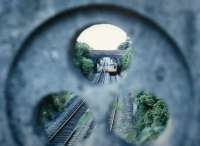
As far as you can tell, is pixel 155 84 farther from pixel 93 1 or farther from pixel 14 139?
pixel 14 139

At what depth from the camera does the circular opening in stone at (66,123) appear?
12.3 metres

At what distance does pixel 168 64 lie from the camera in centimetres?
512

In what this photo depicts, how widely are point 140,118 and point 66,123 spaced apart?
305 centimetres

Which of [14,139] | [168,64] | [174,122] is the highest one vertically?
[168,64]

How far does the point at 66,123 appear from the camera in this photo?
1525cm

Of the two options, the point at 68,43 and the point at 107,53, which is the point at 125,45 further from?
the point at 68,43

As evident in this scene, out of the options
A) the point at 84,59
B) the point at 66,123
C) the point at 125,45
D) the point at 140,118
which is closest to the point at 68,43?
the point at 140,118

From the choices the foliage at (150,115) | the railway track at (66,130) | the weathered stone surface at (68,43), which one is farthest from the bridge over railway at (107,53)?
the weathered stone surface at (68,43)

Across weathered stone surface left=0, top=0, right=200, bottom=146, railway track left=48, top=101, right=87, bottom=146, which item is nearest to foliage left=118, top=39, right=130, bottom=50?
railway track left=48, top=101, right=87, bottom=146

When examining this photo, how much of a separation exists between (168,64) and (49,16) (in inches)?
70.0

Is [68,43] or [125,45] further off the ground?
[125,45]

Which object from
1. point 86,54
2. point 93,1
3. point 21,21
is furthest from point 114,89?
point 86,54

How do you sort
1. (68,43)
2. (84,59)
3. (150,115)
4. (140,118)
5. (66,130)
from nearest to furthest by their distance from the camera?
(68,43)
(150,115)
(66,130)
(140,118)
(84,59)

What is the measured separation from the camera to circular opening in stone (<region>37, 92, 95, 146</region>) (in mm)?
12274
